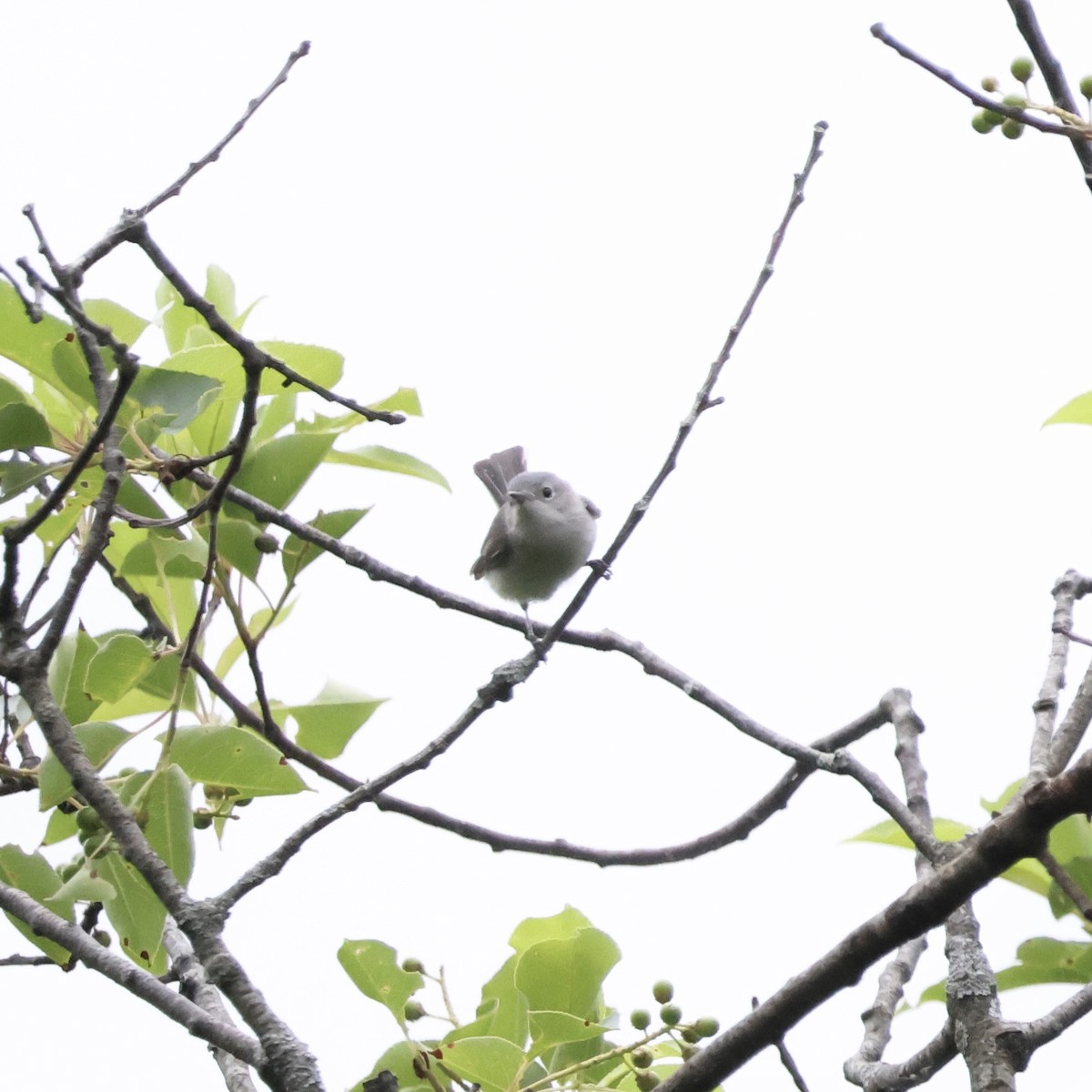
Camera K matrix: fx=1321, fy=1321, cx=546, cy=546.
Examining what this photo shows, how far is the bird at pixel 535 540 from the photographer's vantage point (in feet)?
15.1

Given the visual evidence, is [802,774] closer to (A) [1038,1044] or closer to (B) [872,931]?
(A) [1038,1044]

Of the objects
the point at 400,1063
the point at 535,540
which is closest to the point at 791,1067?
the point at 400,1063

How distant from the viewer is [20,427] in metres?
1.98

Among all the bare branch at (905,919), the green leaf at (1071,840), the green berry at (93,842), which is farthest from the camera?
the green leaf at (1071,840)

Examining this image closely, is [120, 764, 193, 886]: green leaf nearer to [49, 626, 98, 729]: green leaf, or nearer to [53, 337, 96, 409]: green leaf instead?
[49, 626, 98, 729]: green leaf

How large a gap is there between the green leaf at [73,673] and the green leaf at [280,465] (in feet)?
1.07

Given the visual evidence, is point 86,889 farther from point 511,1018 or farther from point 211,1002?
point 511,1018

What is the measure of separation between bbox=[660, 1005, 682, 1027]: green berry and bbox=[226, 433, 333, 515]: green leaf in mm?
1010

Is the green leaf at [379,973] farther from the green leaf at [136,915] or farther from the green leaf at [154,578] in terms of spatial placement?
the green leaf at [154,578]

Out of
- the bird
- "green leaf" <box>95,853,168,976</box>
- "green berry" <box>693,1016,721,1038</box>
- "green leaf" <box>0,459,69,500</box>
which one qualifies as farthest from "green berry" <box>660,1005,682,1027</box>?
the bird

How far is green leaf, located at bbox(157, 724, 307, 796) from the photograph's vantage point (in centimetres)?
196

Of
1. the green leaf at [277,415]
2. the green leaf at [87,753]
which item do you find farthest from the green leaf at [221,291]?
the green leaf at [87,753]

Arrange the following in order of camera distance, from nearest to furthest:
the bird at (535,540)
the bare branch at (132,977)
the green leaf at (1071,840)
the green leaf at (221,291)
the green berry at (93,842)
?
the bare branch at (132,977) < the green berry at (93,842) < the green leaf at (1071,840) < the green leaf at (221,291) < the bird at (535,540)

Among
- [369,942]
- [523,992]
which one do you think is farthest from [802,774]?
[369,942]
